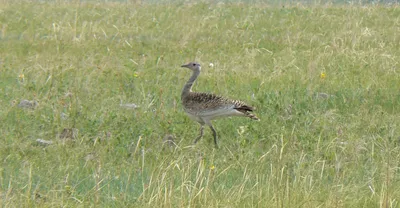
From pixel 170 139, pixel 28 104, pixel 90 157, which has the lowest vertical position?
pixel 28 104

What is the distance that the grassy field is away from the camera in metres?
5.94

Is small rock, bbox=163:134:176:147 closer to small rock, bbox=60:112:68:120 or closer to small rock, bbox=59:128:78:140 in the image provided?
small rock, bbox=59:128:78:140

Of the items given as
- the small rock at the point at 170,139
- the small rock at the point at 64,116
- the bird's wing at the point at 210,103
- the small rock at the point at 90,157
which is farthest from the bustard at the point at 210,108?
the small rock at the point at 64,116

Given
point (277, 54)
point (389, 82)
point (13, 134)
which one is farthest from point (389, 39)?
point (13, 134)

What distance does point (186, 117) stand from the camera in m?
8.83

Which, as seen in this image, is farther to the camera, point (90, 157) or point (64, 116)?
point (64, 116)

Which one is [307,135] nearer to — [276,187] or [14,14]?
[276,187]

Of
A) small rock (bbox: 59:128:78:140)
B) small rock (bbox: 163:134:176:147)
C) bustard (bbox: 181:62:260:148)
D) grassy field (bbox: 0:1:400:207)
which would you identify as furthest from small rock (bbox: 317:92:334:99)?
small rock (bbox: 59:128:78:140)

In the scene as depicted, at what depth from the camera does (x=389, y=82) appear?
34.6ft

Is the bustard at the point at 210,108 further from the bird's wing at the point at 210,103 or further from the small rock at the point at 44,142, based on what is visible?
the small rock at the point at 44,142

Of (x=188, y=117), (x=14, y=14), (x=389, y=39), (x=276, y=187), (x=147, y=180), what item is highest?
(x=276, y=187)

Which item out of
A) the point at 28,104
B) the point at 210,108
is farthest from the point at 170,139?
the point at 28,104

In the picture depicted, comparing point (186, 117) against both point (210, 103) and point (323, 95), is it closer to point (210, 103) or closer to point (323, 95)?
point (210, 103)

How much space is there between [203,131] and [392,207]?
8.79ft
